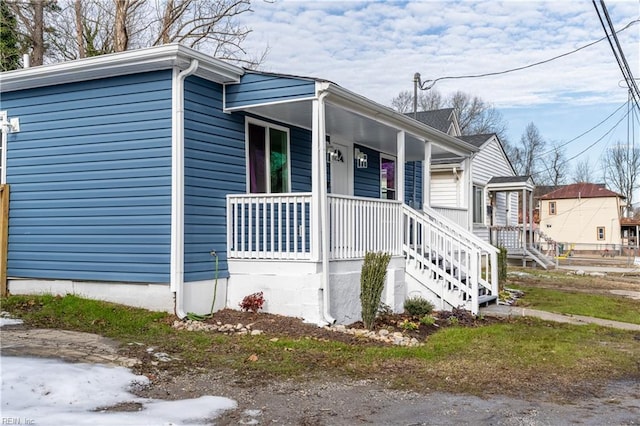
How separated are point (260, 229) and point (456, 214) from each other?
6.89 metres

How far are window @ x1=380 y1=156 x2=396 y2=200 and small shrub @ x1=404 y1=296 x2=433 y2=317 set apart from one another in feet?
17.5

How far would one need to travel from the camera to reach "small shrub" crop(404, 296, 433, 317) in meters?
9.33

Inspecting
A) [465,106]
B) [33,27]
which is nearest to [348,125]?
[33,27]

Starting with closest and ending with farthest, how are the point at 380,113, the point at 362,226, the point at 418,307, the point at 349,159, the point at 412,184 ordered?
the point at 362,226 → the point at 418,307 → the point at 380,113 → the point at 349,159 → the point at 412,184

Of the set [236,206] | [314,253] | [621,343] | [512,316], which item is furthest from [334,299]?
[621,343]

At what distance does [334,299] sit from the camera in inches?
328

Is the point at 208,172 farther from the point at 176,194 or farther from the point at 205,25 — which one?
the point at 205,25

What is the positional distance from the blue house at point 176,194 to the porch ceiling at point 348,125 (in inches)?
3.9

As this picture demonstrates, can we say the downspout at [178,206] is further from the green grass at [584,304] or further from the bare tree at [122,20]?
the bare tree at [122,20]

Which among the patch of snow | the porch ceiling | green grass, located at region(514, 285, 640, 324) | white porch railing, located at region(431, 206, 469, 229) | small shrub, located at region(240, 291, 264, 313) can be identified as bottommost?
green grass, located at region(514, 285, 640, 324)

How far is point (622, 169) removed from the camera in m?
55.5

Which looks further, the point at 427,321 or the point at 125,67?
the point at 427,321

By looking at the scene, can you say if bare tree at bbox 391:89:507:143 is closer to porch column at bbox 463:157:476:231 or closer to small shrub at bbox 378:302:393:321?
porch column at bbox 463:157:476:231

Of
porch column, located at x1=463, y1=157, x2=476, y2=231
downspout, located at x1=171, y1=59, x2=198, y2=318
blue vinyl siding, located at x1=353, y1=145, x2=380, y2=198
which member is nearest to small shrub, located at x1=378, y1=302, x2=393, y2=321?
downspout, located at x1=171, y1=59, x2=198, y2=318
